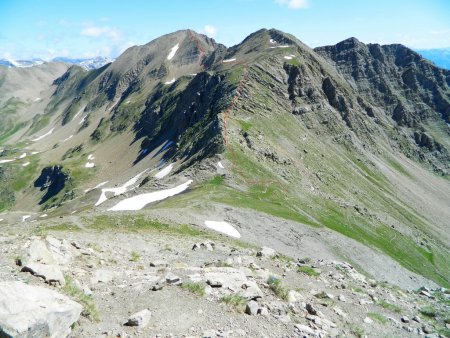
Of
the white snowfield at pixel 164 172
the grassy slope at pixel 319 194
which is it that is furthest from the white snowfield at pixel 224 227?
the white snowfield at pixel 164 172

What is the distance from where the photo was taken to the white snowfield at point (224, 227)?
137 ft

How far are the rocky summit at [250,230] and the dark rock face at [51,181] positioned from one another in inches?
52.1

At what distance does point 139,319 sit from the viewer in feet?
43.1

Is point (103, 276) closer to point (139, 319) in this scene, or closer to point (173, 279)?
point (173, 279)

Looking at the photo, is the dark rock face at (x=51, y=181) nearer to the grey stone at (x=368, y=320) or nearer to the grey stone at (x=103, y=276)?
the grey stone at (x=103, y=276)

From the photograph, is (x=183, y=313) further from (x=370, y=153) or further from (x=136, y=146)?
(x=136, y=146)

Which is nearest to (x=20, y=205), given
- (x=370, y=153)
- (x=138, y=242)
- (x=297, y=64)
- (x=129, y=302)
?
(x=297, y=64)

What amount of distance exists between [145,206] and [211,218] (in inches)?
542

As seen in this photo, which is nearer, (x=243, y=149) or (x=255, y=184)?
(x=255, y=184)

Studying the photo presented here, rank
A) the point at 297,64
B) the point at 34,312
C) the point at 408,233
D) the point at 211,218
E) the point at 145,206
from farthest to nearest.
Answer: the point at 297,64, the point at 408,233, the point at 145,206, the point at 211,218, the point at 34,312

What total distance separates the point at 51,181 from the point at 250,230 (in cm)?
15538

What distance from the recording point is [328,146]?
122250 mm

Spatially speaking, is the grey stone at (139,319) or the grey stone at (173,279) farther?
the grey stone at (173,279)

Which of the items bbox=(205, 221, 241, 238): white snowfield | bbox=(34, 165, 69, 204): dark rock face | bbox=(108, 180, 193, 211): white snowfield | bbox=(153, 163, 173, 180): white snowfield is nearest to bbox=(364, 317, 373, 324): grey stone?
bbox=(205, 221, 241, 238): white snowfield
